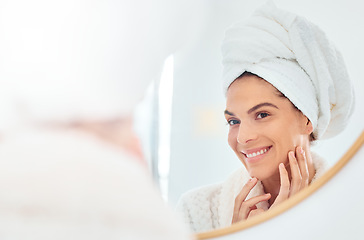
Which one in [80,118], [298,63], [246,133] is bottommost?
[80,118]

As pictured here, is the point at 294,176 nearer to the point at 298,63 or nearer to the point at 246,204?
the point at 246,204

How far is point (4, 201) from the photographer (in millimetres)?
391

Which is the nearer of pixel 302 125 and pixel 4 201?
pixel 4 201

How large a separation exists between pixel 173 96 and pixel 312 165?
372mm

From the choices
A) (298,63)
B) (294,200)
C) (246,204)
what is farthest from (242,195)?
(298,63)

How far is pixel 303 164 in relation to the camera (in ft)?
3.32

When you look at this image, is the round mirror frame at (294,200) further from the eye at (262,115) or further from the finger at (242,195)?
the eye at (262,115)

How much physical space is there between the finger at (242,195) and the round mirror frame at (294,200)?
0.03 meters

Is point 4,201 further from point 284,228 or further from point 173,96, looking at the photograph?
point 284,228

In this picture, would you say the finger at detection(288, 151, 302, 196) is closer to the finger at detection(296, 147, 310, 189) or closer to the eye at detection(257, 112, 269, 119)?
Result: the finger at detection(296, 147, 310, 189)

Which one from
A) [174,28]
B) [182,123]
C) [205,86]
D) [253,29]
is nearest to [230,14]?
[253,29]

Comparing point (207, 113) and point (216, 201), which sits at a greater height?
point (207, 113)

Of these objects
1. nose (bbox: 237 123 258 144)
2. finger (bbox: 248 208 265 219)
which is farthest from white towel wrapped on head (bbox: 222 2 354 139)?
finger (bbox: 248 208 265 219)

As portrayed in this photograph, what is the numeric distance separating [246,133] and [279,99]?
11cm
